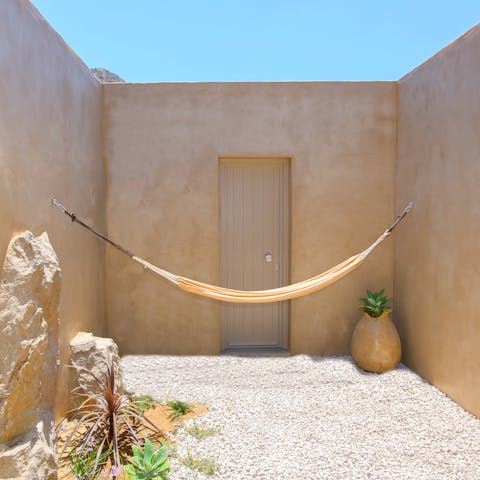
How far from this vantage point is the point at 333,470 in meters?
1.91

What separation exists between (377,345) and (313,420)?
958mm

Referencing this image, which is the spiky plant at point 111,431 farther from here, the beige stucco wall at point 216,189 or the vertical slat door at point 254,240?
the vertical slat door at point 254,240

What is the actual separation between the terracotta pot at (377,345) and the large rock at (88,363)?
1.85m

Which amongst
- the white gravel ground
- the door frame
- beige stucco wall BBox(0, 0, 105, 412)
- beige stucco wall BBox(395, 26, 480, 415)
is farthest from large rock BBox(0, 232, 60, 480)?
beige stucco wall BBox(395, 26, 480, 415)

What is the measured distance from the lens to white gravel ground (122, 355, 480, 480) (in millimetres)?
1938

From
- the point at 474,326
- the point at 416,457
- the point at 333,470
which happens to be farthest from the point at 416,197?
the point at 333,470

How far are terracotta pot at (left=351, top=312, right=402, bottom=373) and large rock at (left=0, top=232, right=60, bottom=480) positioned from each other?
2.24m

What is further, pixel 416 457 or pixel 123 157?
pixel 123 157

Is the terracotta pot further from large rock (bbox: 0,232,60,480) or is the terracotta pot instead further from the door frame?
large rock (bbox: 0,232,60,480)

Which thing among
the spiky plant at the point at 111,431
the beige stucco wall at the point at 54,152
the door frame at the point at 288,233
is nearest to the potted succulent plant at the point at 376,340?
the door frame at the point at 288,233

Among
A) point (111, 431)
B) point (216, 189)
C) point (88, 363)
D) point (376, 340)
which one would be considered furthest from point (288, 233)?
point (111, 431)

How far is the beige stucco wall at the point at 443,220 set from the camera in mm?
2393

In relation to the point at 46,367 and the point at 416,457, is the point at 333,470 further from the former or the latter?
the point at 46,367

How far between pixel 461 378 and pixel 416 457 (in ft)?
2.45
